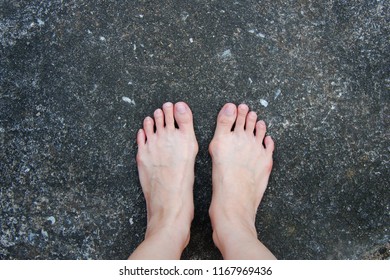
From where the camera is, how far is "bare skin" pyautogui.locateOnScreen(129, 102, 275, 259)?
5.83ft

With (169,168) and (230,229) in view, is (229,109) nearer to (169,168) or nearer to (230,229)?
(169,168)

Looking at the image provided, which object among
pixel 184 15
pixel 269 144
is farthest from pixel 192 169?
pixel 184 15

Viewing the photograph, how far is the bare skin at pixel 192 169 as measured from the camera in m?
1.78

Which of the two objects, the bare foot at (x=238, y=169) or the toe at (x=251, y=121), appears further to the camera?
the toe at (x=251, y=121)

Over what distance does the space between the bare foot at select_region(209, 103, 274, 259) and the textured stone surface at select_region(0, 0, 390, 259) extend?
5 centimetres

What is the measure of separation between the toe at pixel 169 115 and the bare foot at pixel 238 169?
0.17 m

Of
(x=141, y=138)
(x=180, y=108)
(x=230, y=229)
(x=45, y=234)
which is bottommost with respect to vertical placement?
(x=45, y=234)

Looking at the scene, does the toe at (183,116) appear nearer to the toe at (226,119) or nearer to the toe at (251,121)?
the toe at (226,119)

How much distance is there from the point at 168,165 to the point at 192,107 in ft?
0.80

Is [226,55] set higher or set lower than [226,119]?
higher

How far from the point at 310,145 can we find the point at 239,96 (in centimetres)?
33

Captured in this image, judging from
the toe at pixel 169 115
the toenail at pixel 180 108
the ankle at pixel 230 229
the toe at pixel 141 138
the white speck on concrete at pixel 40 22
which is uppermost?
the white speck on concrete at pixel 40 22

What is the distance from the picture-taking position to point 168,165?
1.88 m

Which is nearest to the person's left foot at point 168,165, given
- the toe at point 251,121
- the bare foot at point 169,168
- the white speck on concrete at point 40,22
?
the bare foot at point 169,168
